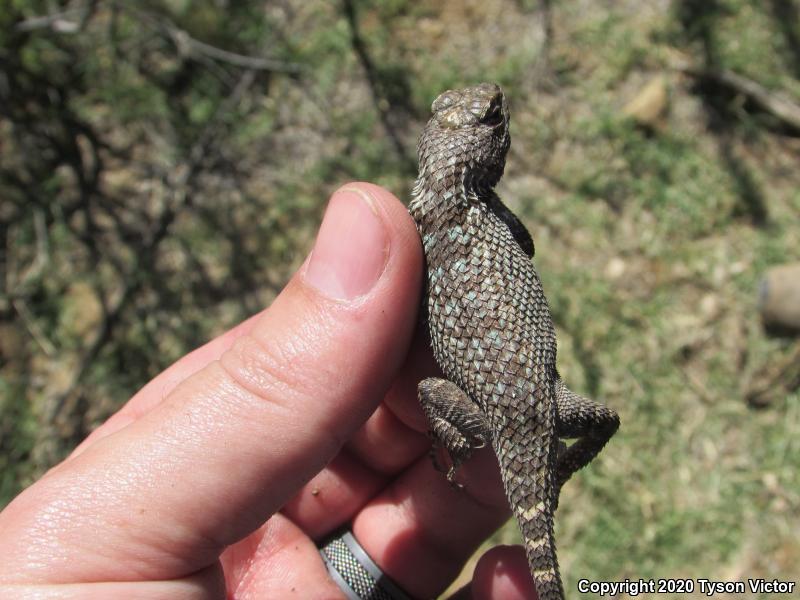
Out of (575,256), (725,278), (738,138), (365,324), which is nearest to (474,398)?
(365,324)

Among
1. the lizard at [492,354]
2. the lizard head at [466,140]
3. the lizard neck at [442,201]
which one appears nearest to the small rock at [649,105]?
the lizard head at [466,140]

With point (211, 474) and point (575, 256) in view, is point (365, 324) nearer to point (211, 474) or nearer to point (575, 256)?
point (211, 474)

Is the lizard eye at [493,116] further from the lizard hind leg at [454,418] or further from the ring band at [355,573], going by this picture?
the ring band at [355,573]

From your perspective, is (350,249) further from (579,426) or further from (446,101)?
(579,426)

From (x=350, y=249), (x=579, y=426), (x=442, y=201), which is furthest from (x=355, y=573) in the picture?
(x=442, y=201)

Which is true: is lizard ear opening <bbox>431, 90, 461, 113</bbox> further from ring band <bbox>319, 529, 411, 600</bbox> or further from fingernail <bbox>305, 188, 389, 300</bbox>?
ring band <bbox>319, 529, 411, 600</bbox>

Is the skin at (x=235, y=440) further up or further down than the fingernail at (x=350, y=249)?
further down

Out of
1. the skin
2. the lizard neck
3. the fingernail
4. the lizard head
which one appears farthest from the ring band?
the lizard head
